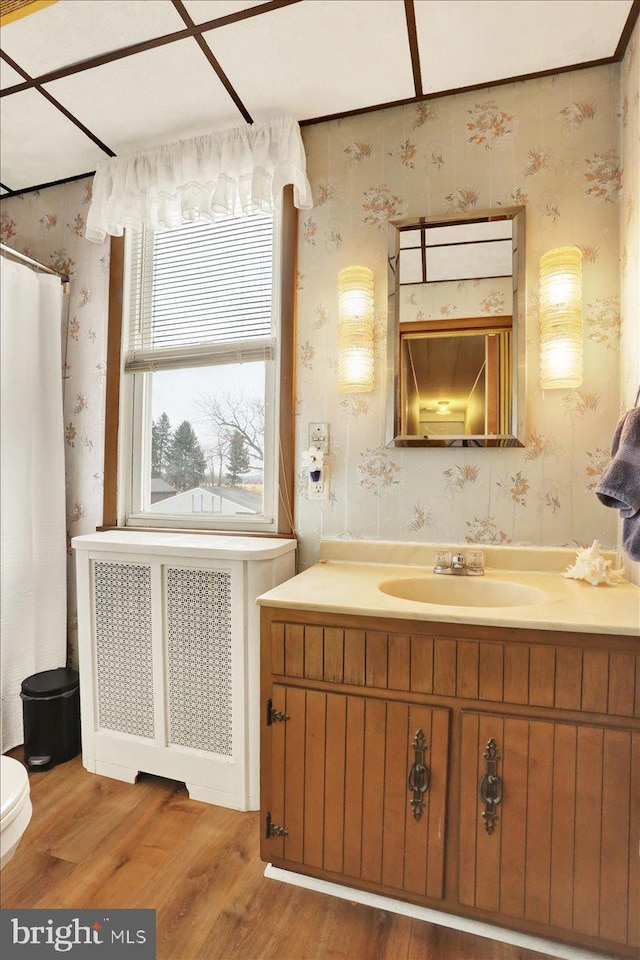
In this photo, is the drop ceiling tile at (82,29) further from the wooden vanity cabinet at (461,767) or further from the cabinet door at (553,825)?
the cabinet door at (553,825)

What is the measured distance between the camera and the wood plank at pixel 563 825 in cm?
118

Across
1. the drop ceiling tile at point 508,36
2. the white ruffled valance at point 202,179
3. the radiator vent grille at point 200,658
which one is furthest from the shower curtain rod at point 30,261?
the drop ceiling tile at point 508,36

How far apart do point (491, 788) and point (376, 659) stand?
1.31 ft

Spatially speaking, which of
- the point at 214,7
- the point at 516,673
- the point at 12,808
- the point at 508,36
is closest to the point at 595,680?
the point at 516,673

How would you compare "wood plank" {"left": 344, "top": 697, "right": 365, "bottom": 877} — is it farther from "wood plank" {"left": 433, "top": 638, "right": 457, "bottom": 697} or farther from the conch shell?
the conch shell

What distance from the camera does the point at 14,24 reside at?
5.15 feet

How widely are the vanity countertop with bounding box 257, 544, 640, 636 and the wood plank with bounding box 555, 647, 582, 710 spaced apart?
66 millimetres

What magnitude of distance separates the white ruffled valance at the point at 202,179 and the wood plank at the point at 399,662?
5.24ft

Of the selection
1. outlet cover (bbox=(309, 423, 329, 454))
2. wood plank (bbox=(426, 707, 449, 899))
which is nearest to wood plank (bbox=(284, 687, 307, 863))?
wood plank (bbox=(426, 707, 449, 899))

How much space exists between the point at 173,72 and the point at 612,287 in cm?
166

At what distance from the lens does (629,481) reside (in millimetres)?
1179

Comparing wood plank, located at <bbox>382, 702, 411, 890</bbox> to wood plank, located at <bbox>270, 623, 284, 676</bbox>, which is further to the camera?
wood plank, located at <bbox>270, 623, 284, 676</bbox>

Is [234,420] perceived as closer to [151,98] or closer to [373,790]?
[151,98]

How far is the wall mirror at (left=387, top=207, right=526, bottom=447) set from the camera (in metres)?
1.76
